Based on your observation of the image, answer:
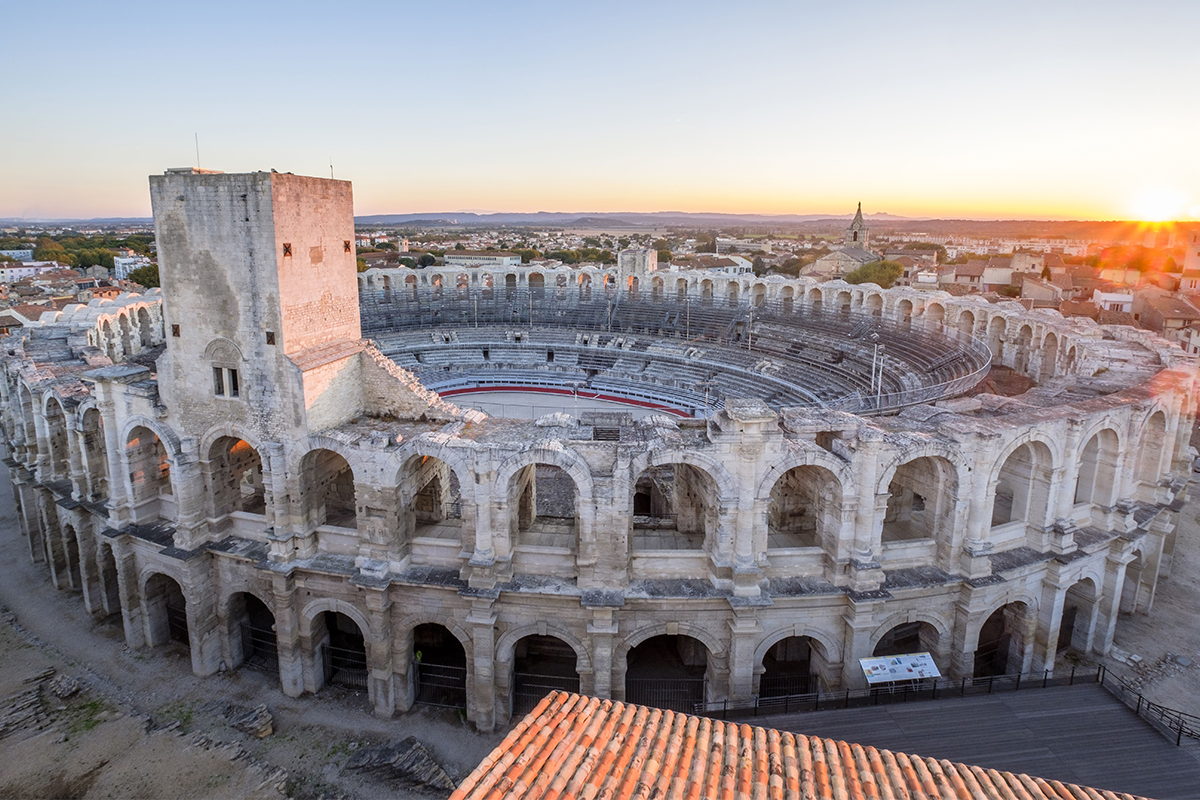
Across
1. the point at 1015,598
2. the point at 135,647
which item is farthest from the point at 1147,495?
the point at 135,647

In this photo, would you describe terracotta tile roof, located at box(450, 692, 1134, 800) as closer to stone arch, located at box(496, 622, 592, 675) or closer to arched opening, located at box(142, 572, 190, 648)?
stone arch, located at box(496, 622, 592, 675)

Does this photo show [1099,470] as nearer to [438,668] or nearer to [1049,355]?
[1049,355]

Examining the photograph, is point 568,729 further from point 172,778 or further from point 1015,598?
point 1015,598

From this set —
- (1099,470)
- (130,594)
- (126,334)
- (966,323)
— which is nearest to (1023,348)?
(966,323)

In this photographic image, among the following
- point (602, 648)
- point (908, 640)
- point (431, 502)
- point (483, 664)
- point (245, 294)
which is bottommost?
point (908, 640)

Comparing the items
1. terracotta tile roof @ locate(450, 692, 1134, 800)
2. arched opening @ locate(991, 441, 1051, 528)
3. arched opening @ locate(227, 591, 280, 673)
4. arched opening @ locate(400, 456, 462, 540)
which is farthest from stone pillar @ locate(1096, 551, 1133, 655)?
arched opening @ locate(227, 591, 280, 673)

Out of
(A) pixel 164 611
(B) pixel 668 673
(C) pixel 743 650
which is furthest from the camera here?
(A) pixel 164 611
